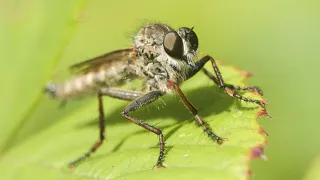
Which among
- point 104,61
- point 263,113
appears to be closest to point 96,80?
point 104,61

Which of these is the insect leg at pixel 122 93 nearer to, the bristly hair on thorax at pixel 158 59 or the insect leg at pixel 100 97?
the insect leg at pixel 100 97

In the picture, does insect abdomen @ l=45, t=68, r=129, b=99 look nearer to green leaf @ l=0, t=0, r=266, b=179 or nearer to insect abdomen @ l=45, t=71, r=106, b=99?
insect abdomen @ l=45, t=71, r=106, b=99

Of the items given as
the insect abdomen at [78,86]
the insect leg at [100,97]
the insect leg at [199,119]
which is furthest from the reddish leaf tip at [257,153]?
the insect abdomen at [78,86]

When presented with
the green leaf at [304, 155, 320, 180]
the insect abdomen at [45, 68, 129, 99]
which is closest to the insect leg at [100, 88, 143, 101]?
the insect abdomen at [45, 68, 129, 99]

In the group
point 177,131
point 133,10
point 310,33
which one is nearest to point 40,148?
point 177,131

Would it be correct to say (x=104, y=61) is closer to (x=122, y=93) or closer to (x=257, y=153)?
(x=122, y=93)

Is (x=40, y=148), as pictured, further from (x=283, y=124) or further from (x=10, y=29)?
(x=283, y=124)
